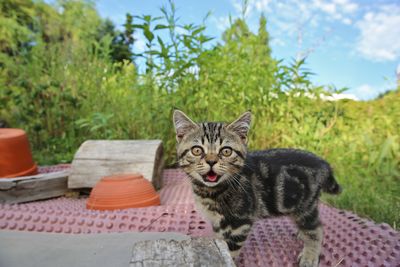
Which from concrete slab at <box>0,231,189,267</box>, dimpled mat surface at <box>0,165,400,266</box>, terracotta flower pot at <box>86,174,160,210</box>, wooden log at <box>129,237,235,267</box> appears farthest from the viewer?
terracotta flower pot at <box>86,174,160,210</box>

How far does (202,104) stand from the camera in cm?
406

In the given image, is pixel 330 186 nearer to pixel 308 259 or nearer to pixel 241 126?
pixel 308 259

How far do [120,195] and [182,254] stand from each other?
1.73 meters

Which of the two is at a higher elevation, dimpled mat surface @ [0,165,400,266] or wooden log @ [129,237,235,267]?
wooden log @ [129,237,235,267]

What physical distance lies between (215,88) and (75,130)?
2.37 metres

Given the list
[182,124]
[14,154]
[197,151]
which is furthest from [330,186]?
[14,154]

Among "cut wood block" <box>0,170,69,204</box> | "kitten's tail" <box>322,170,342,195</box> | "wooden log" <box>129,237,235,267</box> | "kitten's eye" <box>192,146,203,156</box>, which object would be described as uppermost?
"kitten's eye" <box>192,146,203,156</box>

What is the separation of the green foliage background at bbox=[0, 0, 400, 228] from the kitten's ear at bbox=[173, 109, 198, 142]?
5.83ft

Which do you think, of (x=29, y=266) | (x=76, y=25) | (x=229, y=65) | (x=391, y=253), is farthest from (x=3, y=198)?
(x=76, y=25)

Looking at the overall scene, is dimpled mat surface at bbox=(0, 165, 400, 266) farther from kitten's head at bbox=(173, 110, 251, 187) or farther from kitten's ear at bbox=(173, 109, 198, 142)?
kitten's ear at bbox=(173, 109, 198, 142)

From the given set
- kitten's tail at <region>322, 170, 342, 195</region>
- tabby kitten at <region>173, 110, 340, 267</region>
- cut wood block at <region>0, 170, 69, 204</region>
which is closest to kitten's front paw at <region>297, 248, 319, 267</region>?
tabby kitten at <region>173, 110, 340, 267</region>

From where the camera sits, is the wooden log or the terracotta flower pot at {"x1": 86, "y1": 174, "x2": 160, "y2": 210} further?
the terracotta flower pot at {"x1": 86, "y1": 174, "x2": 160, "y2": 210}

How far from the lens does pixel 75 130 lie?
5062 mm

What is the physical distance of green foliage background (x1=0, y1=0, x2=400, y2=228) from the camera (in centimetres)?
368
